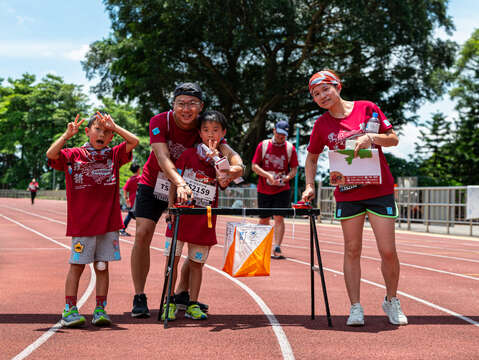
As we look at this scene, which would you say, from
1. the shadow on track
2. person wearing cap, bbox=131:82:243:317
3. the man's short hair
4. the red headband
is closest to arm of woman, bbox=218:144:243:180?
person wearing cap, bbox=131:82:243:317

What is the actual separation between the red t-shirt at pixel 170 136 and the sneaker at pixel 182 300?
1004 mm

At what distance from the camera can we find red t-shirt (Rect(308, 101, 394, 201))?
4.71m

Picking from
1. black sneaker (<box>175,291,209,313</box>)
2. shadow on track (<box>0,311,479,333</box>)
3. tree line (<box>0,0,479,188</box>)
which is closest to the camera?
shadow on track (<box>0,311,479,333</box>)

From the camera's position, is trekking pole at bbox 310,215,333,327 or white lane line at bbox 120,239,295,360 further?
trekking pole at bbox 310,215,333,327

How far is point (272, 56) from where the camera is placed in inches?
1134

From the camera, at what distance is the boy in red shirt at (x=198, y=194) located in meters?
4.80

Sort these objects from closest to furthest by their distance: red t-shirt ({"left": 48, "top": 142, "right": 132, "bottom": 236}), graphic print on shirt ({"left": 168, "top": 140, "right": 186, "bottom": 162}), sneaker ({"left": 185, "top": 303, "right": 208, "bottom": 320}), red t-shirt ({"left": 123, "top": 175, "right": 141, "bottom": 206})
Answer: red t-shirt ({"left": 48, "top": 142, "right": 132, "bottom": 236}), sneaker ({"left": 185, "top": 303, "right": 208, "bottom": 320}), graphic print on shirt ({"left": 168, "top": 140, "right": 186, "bottom": 162}), red t-shirt ({"left": 123, "top": 175, "right": 141, "bottom": 206})

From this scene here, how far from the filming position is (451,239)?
15305 millimetres

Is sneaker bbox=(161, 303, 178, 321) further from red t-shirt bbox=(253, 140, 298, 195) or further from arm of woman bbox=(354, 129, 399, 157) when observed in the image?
red t-shirt bbox=(253, 140, 298, 195)

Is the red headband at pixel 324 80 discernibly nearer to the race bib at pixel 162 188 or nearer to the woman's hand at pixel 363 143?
the woman's hand at pixel 363 143

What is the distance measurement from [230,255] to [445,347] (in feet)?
5.49

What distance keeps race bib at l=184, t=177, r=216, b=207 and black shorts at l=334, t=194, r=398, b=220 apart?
1.07 m

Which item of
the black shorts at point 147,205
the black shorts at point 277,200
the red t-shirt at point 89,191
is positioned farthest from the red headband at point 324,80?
the black shorts at point 277,200

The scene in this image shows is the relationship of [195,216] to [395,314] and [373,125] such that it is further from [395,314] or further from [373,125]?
[395,314]
